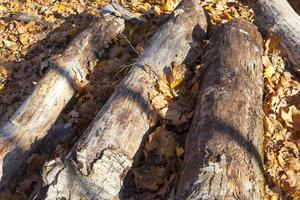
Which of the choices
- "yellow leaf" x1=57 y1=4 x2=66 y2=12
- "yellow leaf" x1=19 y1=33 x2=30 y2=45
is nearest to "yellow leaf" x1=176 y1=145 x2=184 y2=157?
"yellow leaf" x1=19 y1=33 x2=30 y2=45

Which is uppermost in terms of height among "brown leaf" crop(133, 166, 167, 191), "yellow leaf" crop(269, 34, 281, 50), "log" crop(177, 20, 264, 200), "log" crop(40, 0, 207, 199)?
"log" crop(40, 0, 207, 199)

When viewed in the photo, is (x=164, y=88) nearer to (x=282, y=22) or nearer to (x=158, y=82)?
(x=158, y=82)

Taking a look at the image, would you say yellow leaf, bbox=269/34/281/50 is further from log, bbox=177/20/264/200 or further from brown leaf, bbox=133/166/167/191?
brown leaf, bbox=133/166/167/191

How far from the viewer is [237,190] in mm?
3012

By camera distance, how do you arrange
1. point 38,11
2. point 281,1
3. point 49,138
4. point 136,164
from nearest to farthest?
1. point 136,164
2. point 49,138
3. point 281,1
4. point 38,11

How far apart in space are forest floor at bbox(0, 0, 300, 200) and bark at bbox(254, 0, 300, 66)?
0.11 m

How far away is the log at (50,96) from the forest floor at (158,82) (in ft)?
0.46

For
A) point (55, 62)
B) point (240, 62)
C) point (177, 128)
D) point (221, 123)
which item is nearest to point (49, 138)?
point (55, 62)

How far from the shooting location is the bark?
16.6ft

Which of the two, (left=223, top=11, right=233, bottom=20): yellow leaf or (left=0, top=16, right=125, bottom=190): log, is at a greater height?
(left=0, top=16, right=125, bottom=190): log

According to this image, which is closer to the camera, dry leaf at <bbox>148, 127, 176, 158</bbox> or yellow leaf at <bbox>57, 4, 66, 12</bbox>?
dry leaf at <bbox>148, 127, 176, 158</bbox>

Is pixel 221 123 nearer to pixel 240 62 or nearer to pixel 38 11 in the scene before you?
pixel 240 62

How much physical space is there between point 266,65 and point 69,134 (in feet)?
7.85

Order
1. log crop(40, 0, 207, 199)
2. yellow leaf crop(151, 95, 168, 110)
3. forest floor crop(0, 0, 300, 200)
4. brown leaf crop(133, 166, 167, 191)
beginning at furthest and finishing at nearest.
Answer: yellow leaf crop(151, 95, 168, 110) < forest floor crop(0, 0, 300, 200) < brown leaf crop(133, 166, 167, 191) < log crop(40, 0, 207, 199)
